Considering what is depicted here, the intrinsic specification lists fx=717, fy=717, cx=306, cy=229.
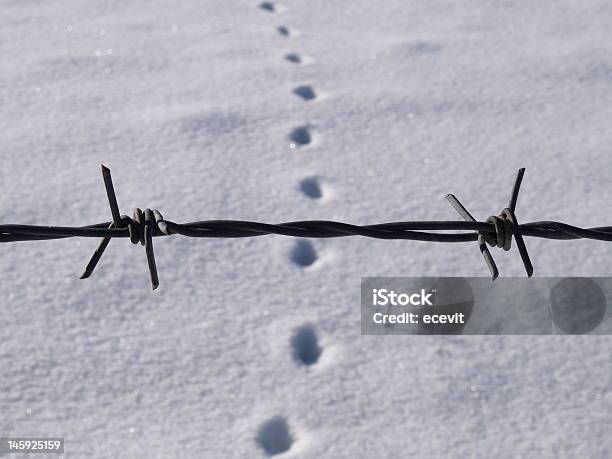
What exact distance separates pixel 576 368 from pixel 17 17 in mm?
2550

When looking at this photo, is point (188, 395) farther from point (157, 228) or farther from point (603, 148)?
point (603, 148)

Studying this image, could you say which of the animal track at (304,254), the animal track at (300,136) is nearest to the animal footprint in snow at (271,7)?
the animal track at (300,136)

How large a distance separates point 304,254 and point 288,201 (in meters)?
0.24

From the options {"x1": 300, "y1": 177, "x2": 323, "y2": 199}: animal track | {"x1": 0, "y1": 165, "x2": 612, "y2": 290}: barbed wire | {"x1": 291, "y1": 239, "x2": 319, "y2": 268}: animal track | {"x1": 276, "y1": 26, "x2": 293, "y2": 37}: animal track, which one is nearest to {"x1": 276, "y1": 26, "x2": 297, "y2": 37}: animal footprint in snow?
{"x1": 276, "y1": 26, "x2": 293, "y2": 37}: animal track

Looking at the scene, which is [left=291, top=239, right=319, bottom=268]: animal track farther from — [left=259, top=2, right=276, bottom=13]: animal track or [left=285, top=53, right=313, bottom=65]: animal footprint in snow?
[left=259, top=2, right=276, bottom=13]: animal track

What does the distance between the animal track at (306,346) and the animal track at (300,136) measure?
31.0 inches

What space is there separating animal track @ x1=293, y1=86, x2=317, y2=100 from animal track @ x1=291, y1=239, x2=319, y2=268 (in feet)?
2.67

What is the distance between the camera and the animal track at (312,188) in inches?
77.8

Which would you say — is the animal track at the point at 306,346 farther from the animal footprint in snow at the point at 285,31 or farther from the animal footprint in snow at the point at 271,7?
the animal footprint in snow at the point at 271,7

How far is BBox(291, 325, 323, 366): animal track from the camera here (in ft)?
4.91

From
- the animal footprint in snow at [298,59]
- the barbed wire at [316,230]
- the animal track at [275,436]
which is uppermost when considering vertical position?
the barbed wire at [316,230]

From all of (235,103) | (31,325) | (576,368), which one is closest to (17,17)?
(235,103)

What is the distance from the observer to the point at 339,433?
137 centimetres

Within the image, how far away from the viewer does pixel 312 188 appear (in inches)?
79.0
